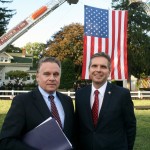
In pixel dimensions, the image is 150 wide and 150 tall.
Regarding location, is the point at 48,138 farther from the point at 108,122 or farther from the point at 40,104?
the point at 108,122

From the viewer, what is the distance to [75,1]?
28000mm

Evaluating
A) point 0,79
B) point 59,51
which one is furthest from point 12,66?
point 59,51

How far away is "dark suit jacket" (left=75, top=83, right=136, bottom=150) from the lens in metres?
3.64

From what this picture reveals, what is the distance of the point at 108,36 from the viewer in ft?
33.0

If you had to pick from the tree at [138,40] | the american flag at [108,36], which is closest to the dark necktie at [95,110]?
the american flag at [108,36]

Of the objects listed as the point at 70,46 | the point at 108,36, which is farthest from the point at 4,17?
the point at 108,36

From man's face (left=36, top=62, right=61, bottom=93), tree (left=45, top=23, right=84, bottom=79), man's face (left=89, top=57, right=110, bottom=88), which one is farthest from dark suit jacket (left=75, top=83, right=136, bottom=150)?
tree (left=45, top=23, right=84, bottom=79)

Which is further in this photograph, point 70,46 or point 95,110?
point 70,46

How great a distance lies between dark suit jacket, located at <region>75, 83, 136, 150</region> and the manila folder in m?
0.85

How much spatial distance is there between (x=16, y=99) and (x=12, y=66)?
70.9m

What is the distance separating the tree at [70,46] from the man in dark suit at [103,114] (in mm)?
47334

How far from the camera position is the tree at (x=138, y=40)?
4550 cm

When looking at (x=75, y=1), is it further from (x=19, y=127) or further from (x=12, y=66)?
(x=12, y=66)

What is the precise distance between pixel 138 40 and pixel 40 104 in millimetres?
44302
